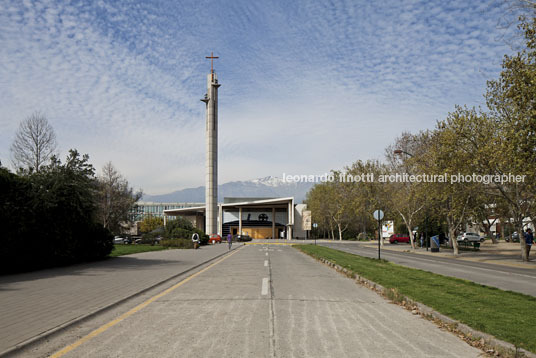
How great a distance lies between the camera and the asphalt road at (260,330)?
5384mm

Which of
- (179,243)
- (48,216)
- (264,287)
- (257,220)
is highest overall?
(48,216)

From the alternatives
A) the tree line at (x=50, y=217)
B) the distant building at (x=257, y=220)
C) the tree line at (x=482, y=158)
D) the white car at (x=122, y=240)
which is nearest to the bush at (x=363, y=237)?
the distant building at (x=257, y=220)

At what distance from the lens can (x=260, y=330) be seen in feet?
21.0

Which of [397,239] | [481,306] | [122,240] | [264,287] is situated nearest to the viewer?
[481,306]

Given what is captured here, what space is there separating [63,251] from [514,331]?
52.9 ft

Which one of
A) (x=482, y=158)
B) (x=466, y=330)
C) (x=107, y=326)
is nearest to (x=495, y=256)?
(x=482, y=158)

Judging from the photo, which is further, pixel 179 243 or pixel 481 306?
pixel 179 243

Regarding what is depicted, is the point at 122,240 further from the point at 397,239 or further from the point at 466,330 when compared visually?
the point at 466,330

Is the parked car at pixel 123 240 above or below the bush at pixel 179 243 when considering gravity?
below

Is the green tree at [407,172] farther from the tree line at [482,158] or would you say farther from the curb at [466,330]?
the curb at [466,330]

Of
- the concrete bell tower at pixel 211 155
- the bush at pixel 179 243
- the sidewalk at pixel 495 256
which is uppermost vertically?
the concrete bell tower at pixel 211 155

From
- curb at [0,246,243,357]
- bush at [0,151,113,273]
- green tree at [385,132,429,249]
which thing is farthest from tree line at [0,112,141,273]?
green tree at [385,132,429,249]

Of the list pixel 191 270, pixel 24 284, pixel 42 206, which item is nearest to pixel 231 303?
pixel 24 284

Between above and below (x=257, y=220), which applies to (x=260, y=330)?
below
